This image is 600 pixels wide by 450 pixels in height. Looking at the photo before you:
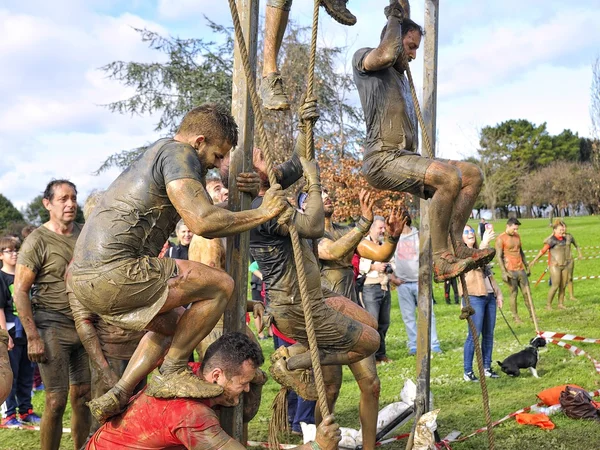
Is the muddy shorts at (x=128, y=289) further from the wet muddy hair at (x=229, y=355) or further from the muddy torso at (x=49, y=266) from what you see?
the muddy torso at (x=49, y=266)

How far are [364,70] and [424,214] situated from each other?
1585mm

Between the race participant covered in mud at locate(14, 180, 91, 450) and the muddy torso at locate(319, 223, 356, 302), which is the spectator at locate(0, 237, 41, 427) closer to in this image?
the race participant covered in mud at locate(14, 180, 91, 450)

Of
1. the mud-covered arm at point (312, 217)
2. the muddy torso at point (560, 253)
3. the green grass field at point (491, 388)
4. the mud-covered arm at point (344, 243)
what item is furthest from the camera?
the muddy torso at point (560, 253)

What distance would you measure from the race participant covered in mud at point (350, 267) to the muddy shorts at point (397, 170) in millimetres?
577

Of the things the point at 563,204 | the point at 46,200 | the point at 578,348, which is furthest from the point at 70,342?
the point at 563,204

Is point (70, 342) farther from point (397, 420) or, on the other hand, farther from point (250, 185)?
point (397, 420)

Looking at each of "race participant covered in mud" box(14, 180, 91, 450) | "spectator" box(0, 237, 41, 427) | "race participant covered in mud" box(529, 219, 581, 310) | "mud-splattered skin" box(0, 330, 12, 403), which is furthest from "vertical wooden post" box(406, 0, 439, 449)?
"race participant covered in mud" box(529, 219, 581, 310)

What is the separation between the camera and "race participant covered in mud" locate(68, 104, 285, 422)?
139 inches

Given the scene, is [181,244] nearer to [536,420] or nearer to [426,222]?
[426,222]

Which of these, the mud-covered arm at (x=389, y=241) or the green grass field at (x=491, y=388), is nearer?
the mud-covered arm at (x=389, y=241)

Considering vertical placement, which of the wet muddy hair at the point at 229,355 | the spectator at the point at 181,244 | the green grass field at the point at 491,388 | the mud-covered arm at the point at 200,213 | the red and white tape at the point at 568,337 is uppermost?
the mud-covered arm at the point at 200,213

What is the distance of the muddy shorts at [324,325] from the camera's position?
470 centimetres

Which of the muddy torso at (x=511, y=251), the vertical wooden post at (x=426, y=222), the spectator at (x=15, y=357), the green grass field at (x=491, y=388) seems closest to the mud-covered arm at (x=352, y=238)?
the vertical wooden post at (x=426, y=222)

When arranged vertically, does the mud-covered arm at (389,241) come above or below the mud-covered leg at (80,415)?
above
